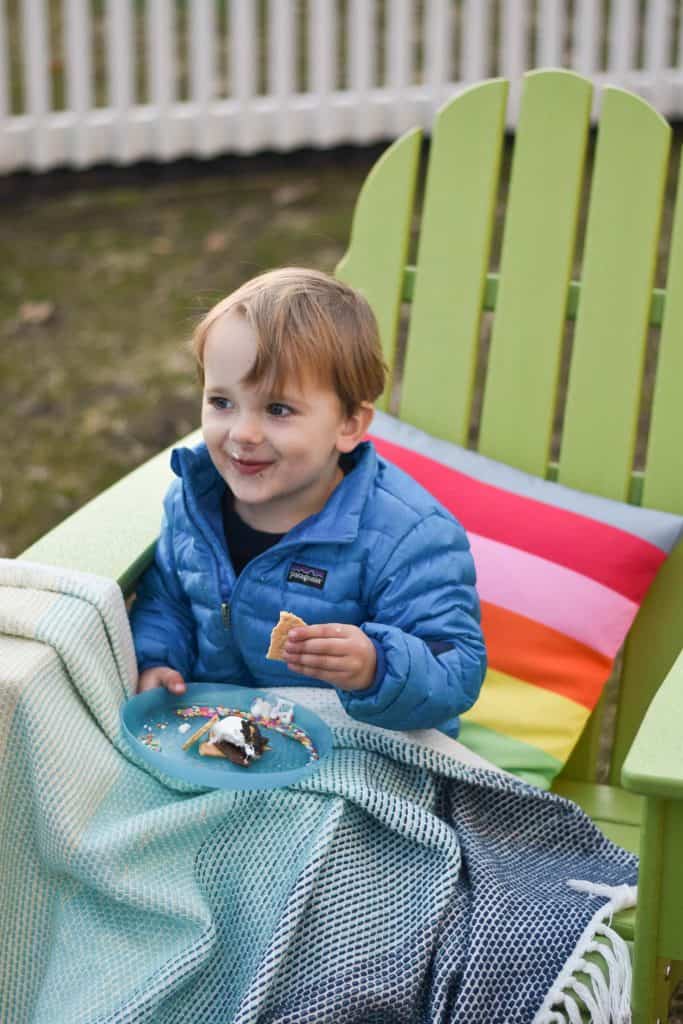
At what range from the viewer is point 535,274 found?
253 centimetres

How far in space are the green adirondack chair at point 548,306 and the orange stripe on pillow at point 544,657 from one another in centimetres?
12

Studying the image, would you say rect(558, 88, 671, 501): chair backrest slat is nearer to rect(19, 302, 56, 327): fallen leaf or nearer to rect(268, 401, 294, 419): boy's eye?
rect(268, 401, 294, 419): boy's eye

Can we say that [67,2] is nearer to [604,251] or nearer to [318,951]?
[604,251]

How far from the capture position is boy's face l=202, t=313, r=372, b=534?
1.97 m

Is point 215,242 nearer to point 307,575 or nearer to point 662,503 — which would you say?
point 662,503

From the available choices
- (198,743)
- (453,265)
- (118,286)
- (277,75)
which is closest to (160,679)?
(198,743)

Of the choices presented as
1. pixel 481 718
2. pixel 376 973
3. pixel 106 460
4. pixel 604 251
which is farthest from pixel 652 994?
pixel 106 460

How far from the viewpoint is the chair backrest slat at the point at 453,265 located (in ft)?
8.39

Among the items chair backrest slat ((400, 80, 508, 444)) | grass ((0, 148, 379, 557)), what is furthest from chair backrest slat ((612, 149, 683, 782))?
grass ((0, 148, 379, 557))

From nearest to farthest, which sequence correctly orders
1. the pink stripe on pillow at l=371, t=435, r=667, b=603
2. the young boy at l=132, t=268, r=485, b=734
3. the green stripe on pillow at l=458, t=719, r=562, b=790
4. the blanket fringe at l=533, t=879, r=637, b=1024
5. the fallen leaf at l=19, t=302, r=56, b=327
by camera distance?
the blanket fringe at l=533, t=879, r=637, b=1024, the young boy at l=132, t=268, r=485, b=734, the green stripe on pillow at l=458, t=719, r=562, b=790, the pink stripe on pillow at l=371, t=435, r=667, b=603, the fallen leaf at l=19, t=302, r=56, b=327

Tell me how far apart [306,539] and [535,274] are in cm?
75

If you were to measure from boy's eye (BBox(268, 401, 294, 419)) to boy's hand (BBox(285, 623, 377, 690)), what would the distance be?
286 mm

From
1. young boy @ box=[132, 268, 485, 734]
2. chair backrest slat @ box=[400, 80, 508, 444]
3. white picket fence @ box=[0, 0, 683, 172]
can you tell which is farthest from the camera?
white picket fence @ box=[0, 0, 683, 172]

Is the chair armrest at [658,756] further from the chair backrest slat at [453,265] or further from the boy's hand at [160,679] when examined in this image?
the chair backrest slat at [453,265]
